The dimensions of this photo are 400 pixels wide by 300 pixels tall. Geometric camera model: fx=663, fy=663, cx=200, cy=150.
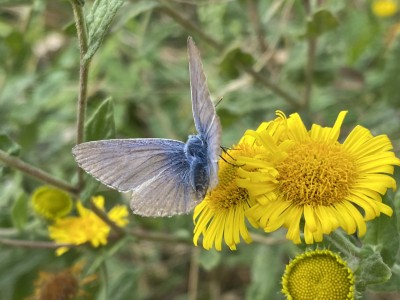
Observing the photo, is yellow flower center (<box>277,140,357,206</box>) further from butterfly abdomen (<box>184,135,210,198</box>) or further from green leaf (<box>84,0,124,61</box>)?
green leaf (<box>84,0,124,61</box>)

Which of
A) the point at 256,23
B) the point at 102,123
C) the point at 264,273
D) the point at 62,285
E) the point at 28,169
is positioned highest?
the point at 256,23

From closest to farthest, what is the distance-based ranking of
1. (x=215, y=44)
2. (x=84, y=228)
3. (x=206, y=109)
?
(x=206, y=109) < (x=84, y=228) < (x=215, y=44)

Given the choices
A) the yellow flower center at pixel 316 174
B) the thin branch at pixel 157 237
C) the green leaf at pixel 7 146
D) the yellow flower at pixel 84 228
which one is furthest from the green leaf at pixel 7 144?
the yellow flower center at pixel 316 174

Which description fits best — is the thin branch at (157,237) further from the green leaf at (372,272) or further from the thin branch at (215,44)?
the green leaf at (372,272)

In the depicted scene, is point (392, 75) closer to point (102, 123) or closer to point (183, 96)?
point (183, 96)

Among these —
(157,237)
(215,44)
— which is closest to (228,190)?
(157,237)

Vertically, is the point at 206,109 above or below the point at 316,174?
above

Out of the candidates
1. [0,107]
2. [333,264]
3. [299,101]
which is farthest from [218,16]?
[333,264]

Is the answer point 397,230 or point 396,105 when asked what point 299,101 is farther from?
point 397,230
